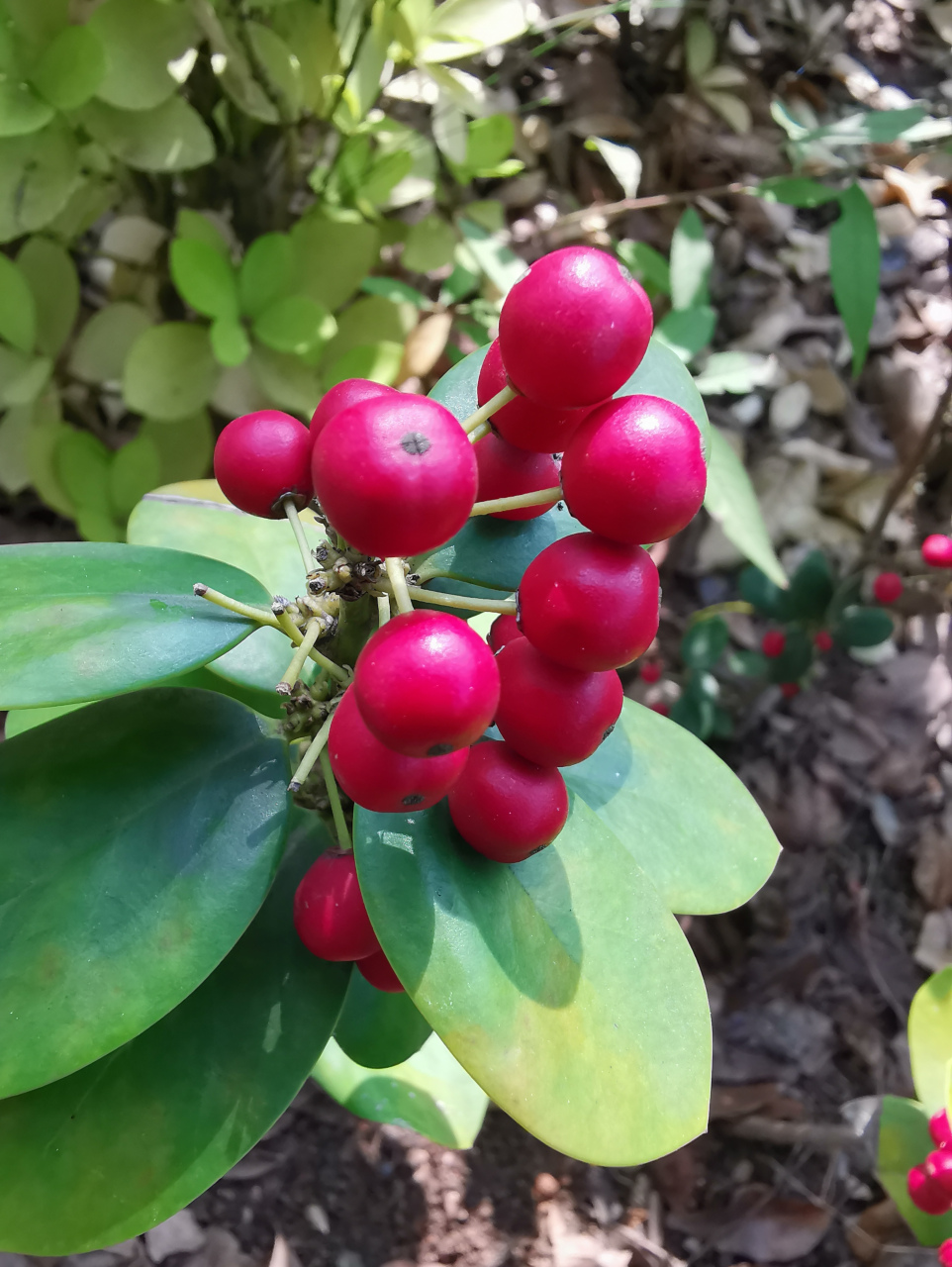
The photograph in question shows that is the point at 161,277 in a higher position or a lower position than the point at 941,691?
higher

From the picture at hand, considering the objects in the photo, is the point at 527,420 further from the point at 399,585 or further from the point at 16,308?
the point at 16,308

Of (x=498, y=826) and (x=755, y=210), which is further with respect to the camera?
(x=755, y=210)

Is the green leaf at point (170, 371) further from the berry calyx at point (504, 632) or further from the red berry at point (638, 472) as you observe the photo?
the red berry at point (638, 472)

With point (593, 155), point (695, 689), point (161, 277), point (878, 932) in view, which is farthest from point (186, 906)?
point (593, 155)

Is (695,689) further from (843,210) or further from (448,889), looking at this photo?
(448,889)

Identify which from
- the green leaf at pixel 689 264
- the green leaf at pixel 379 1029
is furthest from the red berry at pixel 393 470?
the green leaf at pixel 689 264

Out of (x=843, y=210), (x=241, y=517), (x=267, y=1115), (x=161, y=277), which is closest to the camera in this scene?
(x=267, y=1115)

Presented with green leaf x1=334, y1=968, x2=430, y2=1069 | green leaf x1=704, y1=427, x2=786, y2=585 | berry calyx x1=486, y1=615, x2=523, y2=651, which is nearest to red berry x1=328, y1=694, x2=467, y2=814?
berry calyx x1=486, y1=615, x2=523, y2=651
